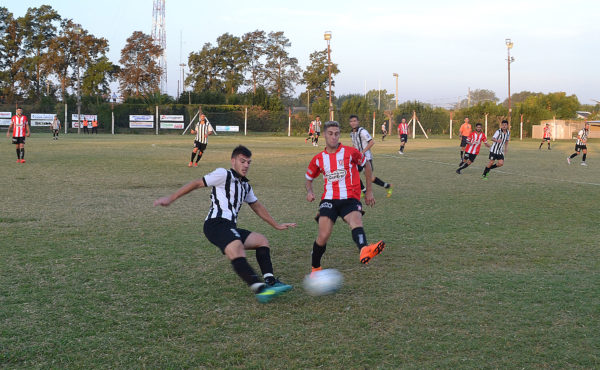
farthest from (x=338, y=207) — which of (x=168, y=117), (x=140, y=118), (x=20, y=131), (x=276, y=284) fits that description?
(x=140, y=118)

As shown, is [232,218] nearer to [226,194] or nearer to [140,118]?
[226,194]

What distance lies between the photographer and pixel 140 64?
68.4m

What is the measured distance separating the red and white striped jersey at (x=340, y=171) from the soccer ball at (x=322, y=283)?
942 millimetres

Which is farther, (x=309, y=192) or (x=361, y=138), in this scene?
(x=361, y=138)

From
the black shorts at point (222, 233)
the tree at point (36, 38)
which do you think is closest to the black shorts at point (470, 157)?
the black shorts at point (222, 233)

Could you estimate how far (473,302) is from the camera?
477 cm

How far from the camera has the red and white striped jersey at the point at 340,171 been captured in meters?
5.99

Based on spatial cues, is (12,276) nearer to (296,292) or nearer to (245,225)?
(296,292)

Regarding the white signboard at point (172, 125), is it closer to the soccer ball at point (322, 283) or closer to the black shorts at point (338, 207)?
the black shorts at point (338, 207)

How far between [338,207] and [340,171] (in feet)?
1.33

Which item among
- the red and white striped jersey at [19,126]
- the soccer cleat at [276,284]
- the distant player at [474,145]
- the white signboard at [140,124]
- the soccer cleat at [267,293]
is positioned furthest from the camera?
the white signboard at [140,124]

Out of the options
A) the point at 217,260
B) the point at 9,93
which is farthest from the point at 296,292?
the point at 9,93

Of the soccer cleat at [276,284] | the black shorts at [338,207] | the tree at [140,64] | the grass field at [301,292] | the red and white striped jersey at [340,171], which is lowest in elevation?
the grass field at [301,292]

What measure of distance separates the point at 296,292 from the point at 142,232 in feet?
11.2
